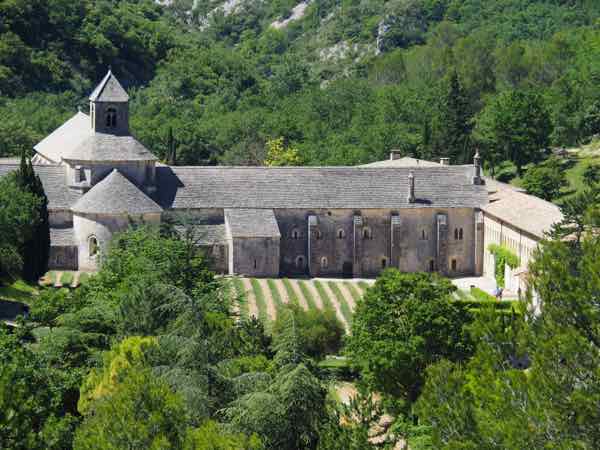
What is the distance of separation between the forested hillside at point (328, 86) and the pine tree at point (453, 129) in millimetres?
139

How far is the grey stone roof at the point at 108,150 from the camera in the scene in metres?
81.6

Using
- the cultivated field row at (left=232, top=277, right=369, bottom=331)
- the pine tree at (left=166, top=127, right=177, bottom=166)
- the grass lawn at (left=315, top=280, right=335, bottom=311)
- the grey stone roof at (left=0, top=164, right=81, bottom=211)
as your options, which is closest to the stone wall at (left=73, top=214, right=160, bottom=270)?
the grey stone roof at (left=0, top=164, right=81, bottom=211)

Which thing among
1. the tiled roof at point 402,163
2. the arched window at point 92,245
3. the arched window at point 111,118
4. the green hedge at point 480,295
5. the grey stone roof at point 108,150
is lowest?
the green hedge at point 480,295

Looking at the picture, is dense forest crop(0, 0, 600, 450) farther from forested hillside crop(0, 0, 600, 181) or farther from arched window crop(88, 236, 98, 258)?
arched window crop(88, 236, 98, 258)

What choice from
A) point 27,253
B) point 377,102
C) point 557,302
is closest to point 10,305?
point 27,253

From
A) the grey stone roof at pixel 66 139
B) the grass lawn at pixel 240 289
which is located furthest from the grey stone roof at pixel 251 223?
the grey stone roof at pixel 66 139

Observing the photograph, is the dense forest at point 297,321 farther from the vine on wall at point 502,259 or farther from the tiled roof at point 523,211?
the vine on wall at point 502,259

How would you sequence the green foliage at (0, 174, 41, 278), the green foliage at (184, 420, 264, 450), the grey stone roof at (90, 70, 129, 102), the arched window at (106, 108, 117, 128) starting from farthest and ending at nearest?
the arched window at (106, 108, 117, 128)
the grey stone roof at (90, 70, 129, 102)
the green foliage at (0, 174, 41, 278)
the green foliage at (184, 420, 264, 450)

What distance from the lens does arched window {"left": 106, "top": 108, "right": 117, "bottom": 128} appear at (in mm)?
83438

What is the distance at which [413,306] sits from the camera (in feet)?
183

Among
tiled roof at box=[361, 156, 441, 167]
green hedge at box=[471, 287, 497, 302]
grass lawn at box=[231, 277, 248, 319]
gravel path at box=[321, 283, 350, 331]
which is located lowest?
gravel path at box=[321, 283, 350, 331]

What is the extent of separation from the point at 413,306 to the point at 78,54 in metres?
98.0

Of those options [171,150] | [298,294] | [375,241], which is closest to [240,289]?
[298,294]

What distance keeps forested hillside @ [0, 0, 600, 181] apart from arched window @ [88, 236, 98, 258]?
3142 centimetres
